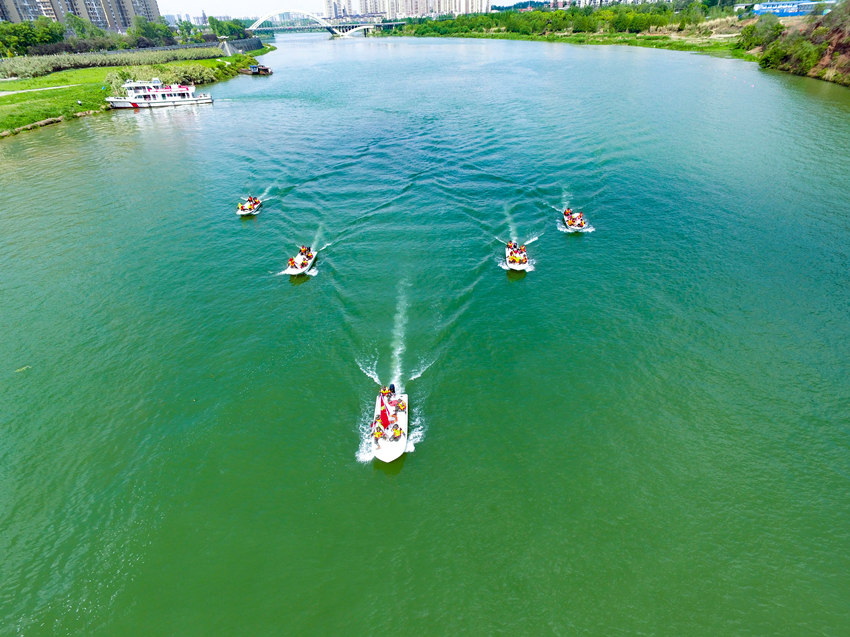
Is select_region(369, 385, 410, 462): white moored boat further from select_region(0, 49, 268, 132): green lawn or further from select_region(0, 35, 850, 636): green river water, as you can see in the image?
select_region(0, 49, 268, 132): green lawn

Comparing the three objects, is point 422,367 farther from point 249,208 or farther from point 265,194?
point 265,194

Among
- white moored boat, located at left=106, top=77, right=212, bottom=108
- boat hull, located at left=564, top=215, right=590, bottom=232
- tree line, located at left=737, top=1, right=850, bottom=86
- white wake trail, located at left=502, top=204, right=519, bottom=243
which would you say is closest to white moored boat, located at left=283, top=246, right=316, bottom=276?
white wake trail, located at left=502, top=204, right=519, bottom=243

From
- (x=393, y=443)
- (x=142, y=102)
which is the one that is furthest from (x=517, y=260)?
(x=142, y=102)

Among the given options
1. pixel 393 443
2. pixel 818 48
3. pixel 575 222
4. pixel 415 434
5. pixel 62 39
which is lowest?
pixel 415 434

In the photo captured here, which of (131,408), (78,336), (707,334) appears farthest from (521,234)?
(78,336)

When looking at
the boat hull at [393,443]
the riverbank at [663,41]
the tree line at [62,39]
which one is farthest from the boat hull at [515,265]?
the tree line at [62,39]

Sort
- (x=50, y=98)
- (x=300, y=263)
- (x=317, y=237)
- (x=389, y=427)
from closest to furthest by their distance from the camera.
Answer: (x=389, y=427) → (x=300, y=263) → (x=317, y=237) → (x=50, y=98)

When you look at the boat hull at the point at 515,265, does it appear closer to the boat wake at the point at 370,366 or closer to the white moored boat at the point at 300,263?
the boat wake at the point at 370,366
